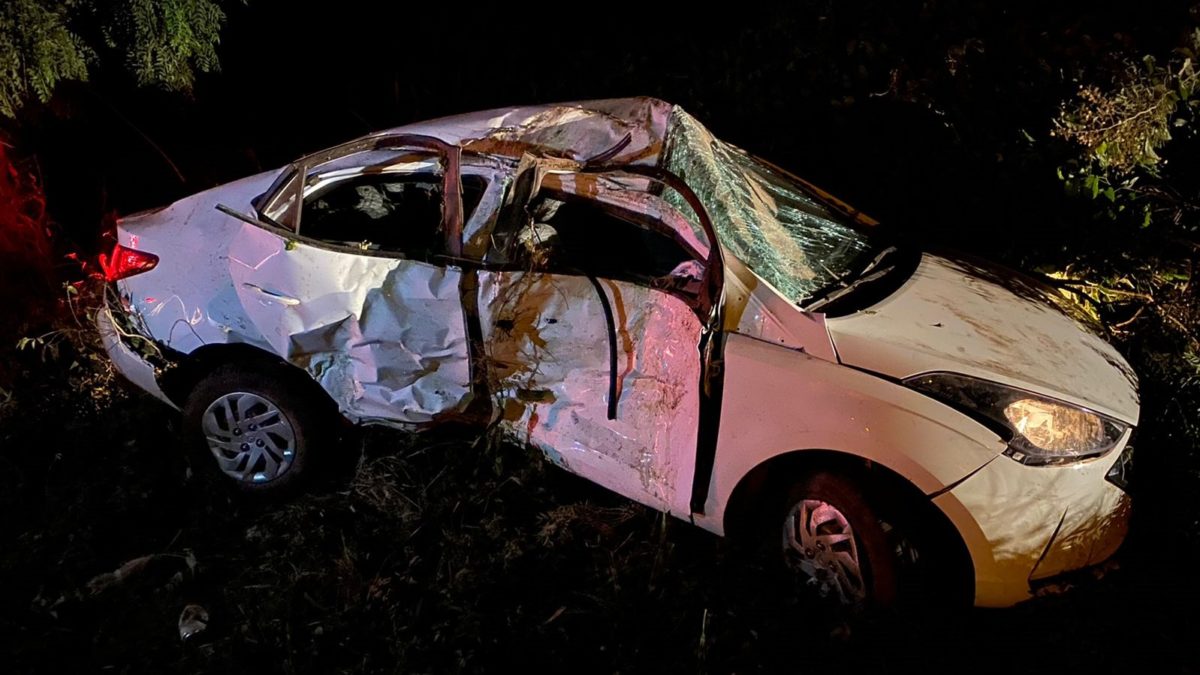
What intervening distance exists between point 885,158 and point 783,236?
295 centimetres

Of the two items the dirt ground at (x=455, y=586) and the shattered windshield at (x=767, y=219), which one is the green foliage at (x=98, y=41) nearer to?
the dirt ground at (x=455, y=586)

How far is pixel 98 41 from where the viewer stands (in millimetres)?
4645

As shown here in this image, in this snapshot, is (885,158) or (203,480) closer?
(203,480)

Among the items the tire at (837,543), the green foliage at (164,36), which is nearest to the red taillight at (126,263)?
the green foliage at (164,36)

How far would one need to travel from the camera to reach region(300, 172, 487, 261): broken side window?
11.9 ft

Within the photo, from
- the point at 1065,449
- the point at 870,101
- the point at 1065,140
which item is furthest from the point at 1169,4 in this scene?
the point at 1065,449

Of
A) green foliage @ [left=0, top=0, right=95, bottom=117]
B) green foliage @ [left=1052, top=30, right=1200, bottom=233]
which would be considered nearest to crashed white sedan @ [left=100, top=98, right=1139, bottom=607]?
green foliage @ [left=0, top=0, right=95, bottom=117]

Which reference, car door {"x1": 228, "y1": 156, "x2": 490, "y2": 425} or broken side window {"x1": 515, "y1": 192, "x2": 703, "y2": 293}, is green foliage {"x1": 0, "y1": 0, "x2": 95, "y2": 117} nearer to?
car door {"x1": 228, "y1": 156, "x2": 490, "y2": 425}

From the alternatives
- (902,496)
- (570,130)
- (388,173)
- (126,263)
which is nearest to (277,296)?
(388,173)

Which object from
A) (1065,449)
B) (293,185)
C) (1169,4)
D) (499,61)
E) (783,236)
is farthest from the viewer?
(499,61)

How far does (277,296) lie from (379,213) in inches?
21.2

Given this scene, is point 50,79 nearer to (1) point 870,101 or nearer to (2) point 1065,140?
(1) point 870,101

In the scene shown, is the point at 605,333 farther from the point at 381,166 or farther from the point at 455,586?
the point at 381,166

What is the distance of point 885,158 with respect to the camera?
6.06 m
